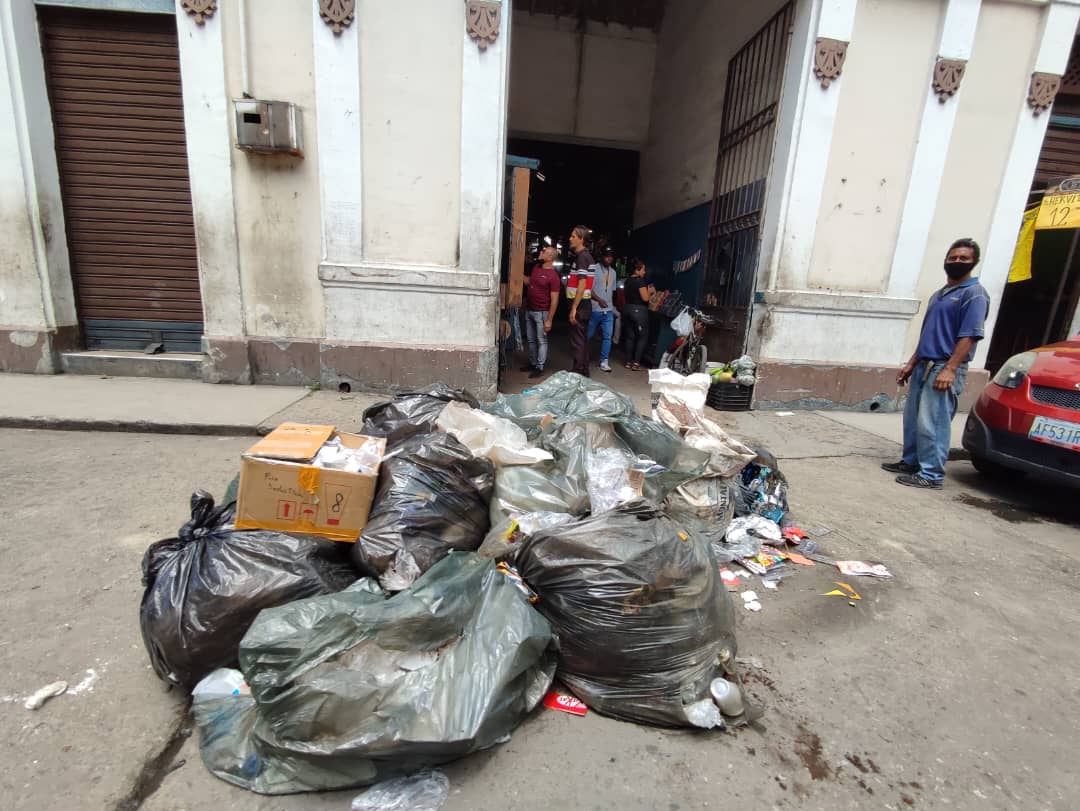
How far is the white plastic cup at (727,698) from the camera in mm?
1697

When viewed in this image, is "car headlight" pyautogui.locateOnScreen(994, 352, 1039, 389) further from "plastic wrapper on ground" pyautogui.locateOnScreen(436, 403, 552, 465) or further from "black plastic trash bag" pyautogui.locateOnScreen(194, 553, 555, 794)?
"black plastic trash bag" pyautogui.locateOnScreen(194, 553, 555, 794)

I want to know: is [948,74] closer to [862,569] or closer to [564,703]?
[862,569]

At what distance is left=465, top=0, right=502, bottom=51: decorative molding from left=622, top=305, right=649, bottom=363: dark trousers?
13.7ft

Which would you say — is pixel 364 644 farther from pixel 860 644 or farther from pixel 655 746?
pixel 860 644

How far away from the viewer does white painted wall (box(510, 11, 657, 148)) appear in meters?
9.49

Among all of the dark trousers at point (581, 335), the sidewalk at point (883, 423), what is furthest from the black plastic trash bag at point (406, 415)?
the sidewalk at point (883, 423)

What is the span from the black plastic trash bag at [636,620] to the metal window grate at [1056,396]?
330 cm

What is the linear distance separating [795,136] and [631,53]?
18.8 feet

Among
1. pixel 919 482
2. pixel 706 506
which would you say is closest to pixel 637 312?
pixel 919 482

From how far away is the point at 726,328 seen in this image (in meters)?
6.75

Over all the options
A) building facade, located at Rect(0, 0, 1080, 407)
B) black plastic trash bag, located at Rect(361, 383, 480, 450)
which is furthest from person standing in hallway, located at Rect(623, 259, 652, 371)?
black plastic trash bag, located at Rect(361, 383, 480, 450)

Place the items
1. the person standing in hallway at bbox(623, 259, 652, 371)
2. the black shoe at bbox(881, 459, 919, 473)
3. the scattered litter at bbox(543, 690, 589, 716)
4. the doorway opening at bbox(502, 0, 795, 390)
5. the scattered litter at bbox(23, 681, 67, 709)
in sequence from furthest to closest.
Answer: the person standing in hallway at bbox(623, 259, 652, 371)
the doorway opening at bbox(502, 0, 795, 390)
the black shoe at bbox(881, 459, 919, 473)
the scattered litter at bbox(543, 690, 589, 716)
the scattered litter at bbox(23, 681, 67, 709)

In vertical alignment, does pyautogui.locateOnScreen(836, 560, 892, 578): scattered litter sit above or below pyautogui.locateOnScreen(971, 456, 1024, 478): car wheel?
below

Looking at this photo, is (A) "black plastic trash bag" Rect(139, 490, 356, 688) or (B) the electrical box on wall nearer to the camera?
(A) "black plastic trash bag" Rect(139, 490, 356, 688)
